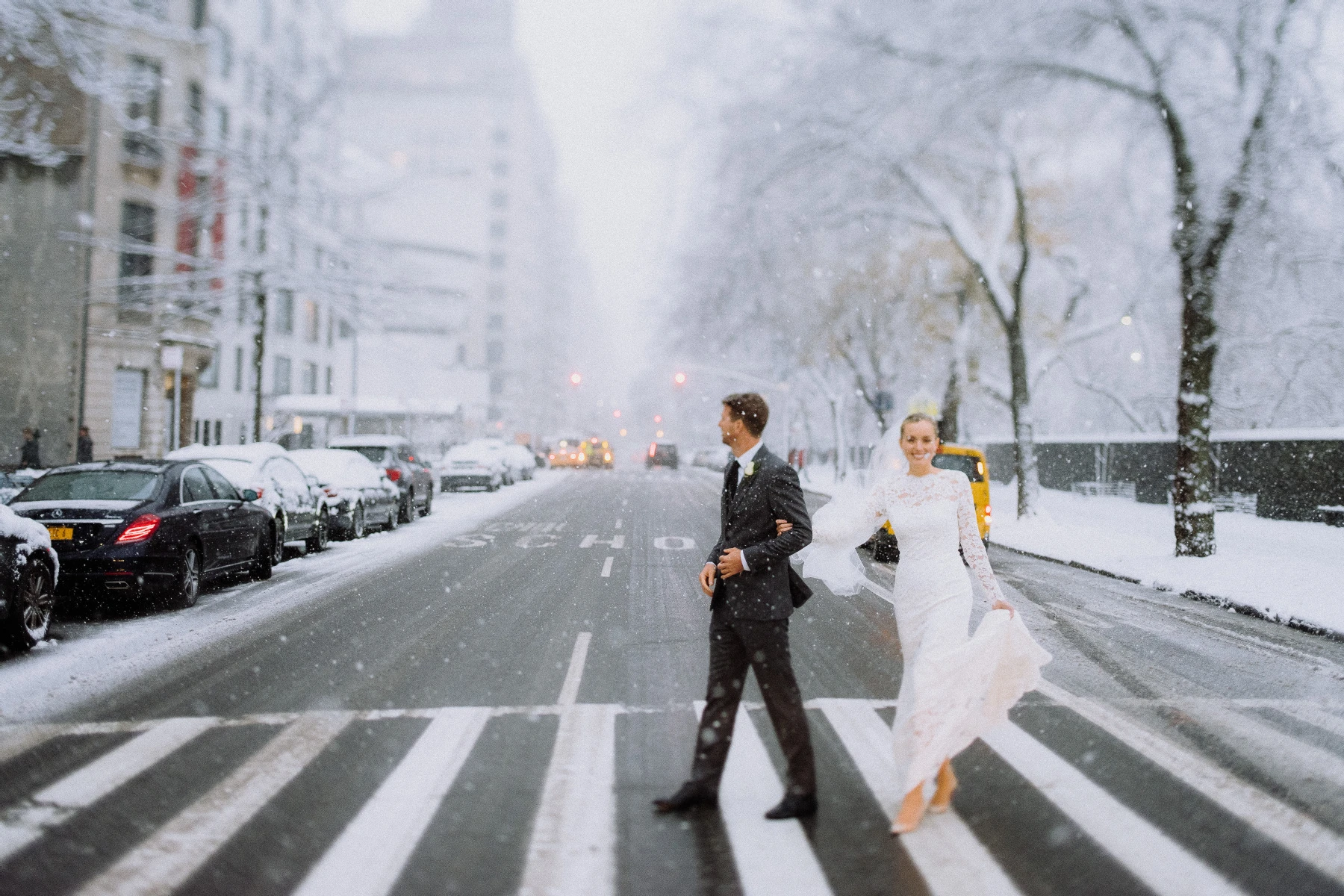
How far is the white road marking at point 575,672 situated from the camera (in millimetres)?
6980

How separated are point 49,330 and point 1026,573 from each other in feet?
93.0

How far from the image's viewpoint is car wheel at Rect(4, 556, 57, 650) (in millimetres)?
8242

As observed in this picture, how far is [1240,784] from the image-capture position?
534cm

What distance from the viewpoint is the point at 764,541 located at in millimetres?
4805

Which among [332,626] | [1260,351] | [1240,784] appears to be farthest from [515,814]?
[1260,351]

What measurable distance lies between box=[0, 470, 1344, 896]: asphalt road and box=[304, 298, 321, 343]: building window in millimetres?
45274

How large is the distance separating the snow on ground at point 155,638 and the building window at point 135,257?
10408 mm

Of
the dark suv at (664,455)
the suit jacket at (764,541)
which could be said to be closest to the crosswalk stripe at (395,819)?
the suit jacket at (764,541)

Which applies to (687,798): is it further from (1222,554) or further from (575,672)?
(1222,554)

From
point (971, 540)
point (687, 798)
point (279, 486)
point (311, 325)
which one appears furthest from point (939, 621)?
point (311, 325)

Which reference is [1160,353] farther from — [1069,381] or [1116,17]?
[1116,17]

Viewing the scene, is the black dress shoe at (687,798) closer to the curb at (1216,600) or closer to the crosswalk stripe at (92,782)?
the crosswalk stripe at (92,782)

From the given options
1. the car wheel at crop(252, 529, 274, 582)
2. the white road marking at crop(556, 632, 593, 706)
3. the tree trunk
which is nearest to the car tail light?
the car wheel at crop(252, 529, 274, 582)

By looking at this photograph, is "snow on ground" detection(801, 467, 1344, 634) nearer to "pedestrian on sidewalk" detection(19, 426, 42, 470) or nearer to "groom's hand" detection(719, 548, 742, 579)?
"groom's hand" detection(719, 548, 742, 579)
